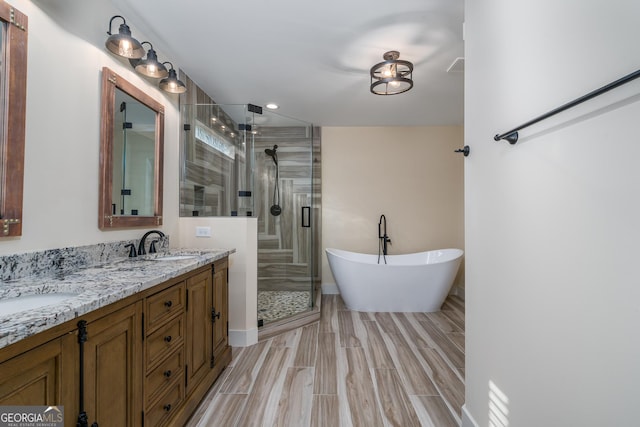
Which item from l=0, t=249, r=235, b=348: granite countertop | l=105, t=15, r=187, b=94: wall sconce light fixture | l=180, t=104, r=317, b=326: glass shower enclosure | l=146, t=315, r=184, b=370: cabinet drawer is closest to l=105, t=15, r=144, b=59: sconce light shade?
l=105, t=15, r=187, b=94: wall sconce light fixture

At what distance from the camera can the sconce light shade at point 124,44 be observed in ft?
5.41

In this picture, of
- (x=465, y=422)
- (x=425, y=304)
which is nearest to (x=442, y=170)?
(x=425, y=304)

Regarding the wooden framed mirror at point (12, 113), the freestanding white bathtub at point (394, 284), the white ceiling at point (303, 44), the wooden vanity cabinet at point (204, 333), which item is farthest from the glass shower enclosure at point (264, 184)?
the wooden framed mirror at point (12, 113)

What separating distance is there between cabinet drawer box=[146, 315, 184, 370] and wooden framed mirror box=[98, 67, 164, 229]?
0.76 m

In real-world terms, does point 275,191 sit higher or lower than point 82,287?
higher

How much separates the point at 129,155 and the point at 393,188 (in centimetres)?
350

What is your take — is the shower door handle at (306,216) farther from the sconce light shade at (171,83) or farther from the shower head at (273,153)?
the sconce light shade at (171,83)

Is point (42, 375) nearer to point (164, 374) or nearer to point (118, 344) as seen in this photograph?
point (118, 344)

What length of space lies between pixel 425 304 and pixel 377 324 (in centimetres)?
77

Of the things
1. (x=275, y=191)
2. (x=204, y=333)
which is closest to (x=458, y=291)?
(x=275, y=191)

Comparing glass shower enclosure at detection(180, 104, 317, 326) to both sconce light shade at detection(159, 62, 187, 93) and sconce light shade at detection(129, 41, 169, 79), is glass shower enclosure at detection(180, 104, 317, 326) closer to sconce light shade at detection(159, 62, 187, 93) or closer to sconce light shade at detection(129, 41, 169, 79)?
sconce light shade at detection(159, 62, 187, 93)

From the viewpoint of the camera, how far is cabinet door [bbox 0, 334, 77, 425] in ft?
2.35

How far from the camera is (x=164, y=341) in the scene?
1451 mm

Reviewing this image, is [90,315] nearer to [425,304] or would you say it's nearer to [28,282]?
[28,282]
